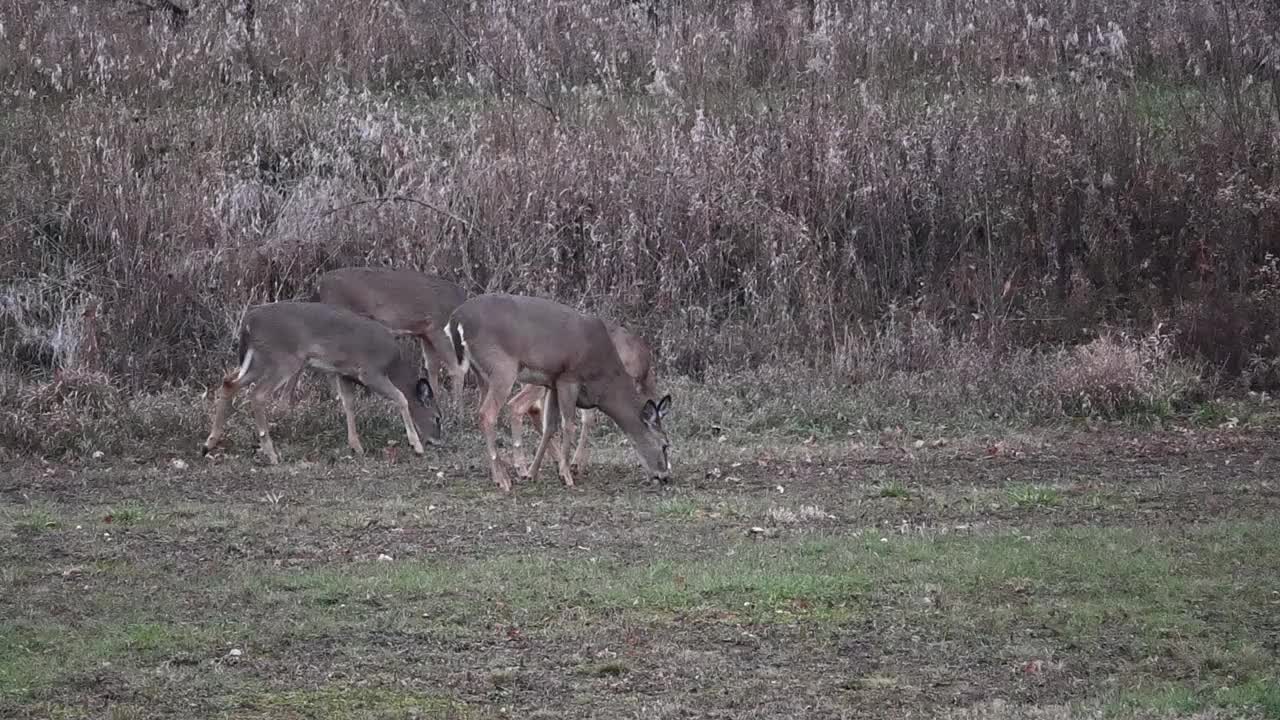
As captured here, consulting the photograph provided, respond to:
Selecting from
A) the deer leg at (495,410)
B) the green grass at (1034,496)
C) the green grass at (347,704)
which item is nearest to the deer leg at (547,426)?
the deer leg at (495,410)

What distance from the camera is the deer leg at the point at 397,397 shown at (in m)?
15.0

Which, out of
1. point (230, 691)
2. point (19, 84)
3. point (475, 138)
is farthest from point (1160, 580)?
point (19, 84)

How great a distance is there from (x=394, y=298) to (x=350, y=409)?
146cm

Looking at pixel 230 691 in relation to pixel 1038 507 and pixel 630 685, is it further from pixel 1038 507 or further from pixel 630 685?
pixel 1038 507

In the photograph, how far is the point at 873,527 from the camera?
11.1 metres

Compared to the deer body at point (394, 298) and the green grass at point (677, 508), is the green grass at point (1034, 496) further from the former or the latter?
the deer body at point (394, 298)

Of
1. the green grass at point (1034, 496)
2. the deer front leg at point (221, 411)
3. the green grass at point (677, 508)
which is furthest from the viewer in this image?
the deer front leg at point (221, 411)

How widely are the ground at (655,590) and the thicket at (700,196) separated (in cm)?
403

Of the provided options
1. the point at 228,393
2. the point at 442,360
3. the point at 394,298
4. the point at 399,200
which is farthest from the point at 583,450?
the point at 399,200

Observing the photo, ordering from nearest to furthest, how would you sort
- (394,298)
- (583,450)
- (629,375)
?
(583,450), (629,375), (394,298)

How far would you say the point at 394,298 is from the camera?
53.2 ft

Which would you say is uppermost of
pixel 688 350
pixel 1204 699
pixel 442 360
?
pixel 1204 699

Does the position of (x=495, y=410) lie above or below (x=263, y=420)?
above

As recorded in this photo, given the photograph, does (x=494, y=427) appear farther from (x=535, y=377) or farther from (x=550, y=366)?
(x=550, y=366)
